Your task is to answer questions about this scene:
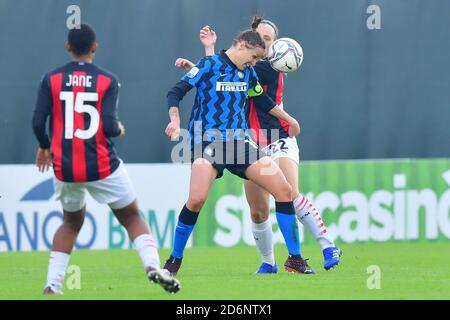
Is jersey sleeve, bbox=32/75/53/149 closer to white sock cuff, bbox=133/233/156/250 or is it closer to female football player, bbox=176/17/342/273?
white sock cuff, bbox=133/233/156/250

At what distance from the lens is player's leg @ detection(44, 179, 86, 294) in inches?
281

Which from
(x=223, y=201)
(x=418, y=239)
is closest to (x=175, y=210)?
(x=223, y=201)

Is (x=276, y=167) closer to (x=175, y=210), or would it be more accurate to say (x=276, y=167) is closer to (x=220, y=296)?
(x=220, y=296)

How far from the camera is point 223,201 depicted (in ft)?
43.6

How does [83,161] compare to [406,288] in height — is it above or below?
above

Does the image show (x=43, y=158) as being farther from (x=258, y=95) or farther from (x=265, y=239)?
(x=265, y=239)

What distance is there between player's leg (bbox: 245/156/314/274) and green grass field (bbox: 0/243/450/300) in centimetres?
14

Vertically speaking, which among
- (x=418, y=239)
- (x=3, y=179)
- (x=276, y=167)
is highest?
(x=276, y=167)

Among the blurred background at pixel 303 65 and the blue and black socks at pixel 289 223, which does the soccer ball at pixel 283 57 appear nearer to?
the blue and black socks at pixel 289 223

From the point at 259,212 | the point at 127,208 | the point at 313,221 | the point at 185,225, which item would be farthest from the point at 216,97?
the point at 127,208

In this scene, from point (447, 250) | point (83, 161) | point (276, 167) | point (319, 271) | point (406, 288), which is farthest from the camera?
point (447, 250)

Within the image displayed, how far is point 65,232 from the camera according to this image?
724 cm

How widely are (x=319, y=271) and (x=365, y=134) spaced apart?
471 centimetres

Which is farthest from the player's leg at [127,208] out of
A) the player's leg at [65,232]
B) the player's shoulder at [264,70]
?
the player's shoulder at [264,70]
